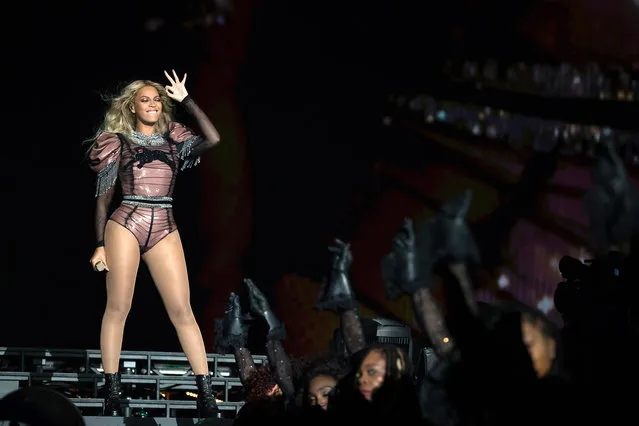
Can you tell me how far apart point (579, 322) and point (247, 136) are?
247 inches

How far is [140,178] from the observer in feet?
21.2

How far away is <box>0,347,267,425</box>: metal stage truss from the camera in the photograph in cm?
663

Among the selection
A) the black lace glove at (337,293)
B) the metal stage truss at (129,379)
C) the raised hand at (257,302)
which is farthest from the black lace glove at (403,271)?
the metal stage truss at (129,379)

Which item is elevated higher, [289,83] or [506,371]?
[289,83]

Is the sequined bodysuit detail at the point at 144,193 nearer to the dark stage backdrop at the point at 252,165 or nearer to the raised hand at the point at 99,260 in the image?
the raised hand at the point at 99,260

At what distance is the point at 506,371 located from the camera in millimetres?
3170

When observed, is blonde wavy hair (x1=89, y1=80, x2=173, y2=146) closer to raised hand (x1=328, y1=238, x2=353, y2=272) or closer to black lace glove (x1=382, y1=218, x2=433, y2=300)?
A: raised hand (x1=328, y1=238, x2=353, y2=272)

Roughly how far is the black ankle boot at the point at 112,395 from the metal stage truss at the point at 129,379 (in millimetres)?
64

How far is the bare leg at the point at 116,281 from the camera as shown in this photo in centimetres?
639

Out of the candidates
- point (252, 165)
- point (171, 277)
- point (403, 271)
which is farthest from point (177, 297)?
point (252, 165)

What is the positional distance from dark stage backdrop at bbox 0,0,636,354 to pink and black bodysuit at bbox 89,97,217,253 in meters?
2.93

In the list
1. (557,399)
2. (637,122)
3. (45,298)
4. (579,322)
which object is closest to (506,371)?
(557,399)

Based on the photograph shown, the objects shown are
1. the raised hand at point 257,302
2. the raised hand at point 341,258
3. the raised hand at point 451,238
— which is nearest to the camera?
the raised hand at point 451,238

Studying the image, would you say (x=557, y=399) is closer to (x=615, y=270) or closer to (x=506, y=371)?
(x=506, y=371)
